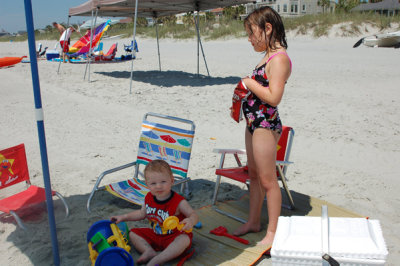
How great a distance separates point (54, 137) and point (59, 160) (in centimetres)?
117

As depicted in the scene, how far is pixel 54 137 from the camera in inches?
237

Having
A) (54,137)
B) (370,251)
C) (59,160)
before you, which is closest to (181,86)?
(54,137)

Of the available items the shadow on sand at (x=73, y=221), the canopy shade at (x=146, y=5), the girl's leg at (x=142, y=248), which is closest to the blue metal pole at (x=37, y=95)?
the shadow on sand at (x=73, y=221)

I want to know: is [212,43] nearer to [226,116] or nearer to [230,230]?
[226,116]

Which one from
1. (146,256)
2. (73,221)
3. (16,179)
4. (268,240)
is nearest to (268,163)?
(268,240)

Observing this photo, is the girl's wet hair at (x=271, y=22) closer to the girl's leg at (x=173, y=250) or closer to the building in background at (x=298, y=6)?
the girl's leg at (x=173, y=250)

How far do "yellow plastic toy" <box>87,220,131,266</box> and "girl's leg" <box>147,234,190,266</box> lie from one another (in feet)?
0.69

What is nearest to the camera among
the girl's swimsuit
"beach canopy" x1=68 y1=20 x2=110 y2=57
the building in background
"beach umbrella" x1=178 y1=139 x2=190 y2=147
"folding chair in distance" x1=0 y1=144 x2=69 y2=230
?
the girl's swimsuit

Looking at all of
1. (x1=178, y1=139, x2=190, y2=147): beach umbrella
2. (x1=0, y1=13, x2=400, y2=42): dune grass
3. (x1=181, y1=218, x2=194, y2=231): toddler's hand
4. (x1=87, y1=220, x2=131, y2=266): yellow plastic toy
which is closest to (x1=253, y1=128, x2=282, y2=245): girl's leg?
(x1=181, y1=218, x2=194, y2=231): toddler's hand

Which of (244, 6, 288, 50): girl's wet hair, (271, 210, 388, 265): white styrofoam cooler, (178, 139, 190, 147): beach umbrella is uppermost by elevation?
(244, 6, 288, 50): girl's wet hair

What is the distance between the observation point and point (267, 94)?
2535 millimetres

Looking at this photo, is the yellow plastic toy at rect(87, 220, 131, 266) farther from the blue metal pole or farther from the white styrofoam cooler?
the white styrofoam cooler

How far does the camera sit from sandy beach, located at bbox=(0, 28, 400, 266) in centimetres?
343

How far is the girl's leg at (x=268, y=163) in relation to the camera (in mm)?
2662
